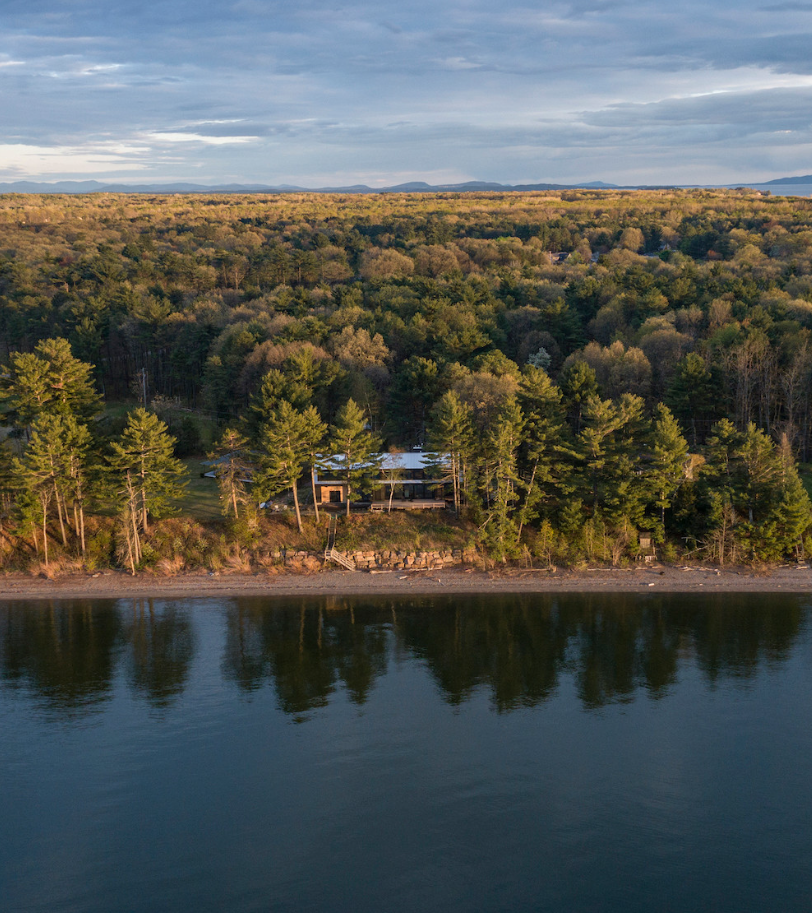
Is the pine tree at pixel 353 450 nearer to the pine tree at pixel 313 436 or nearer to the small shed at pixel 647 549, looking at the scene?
the pine tree at pixel 313 436

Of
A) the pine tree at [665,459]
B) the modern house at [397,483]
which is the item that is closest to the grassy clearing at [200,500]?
the modern house at [397,483]

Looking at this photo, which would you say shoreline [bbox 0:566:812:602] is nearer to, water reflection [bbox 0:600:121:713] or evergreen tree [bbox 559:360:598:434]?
water reflection [bbox 0:600:121:713]

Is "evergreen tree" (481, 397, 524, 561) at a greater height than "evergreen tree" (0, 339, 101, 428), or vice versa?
"evergreen tree" (0, 339, 101, 428)

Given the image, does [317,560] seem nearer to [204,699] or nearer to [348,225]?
→ [204,699]

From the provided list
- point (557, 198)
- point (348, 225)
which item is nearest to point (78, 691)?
point (348, 225)

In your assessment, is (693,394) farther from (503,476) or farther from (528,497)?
(503,476)

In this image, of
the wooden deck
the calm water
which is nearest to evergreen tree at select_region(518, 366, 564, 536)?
the wooden deck
